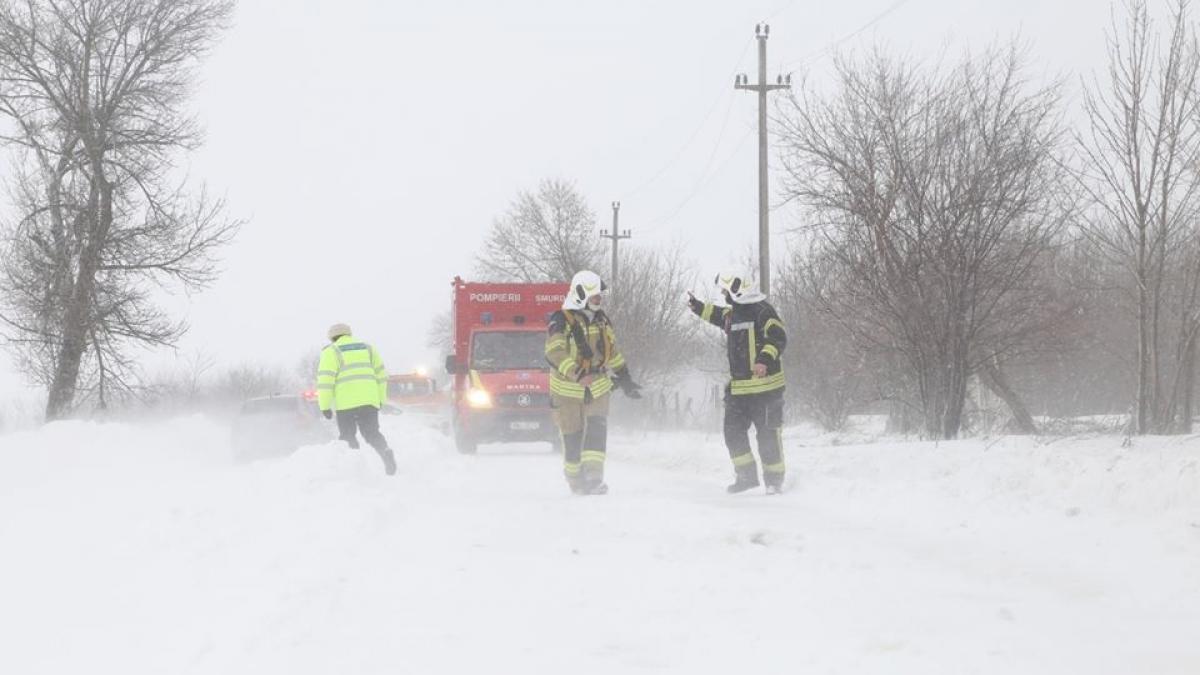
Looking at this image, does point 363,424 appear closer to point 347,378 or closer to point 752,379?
point 347,378

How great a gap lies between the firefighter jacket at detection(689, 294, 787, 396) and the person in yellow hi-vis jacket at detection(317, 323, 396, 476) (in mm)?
3969

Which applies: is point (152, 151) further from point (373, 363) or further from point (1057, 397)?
point (1057, 397)

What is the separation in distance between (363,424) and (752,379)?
448cm

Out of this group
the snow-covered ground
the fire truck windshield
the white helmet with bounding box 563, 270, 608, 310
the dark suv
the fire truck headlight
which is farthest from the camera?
the dark suv

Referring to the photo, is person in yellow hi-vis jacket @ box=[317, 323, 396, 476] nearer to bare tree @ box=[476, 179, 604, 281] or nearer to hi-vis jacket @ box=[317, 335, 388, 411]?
Result: hi-vis jacket @ box=[317, 335, 388, 411]

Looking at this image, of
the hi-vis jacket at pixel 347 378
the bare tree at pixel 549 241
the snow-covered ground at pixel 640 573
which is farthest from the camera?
the bare tree at pixel 549 241

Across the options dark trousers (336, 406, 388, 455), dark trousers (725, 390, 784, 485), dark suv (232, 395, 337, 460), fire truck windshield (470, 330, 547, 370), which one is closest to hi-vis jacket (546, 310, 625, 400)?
dark trousers (725, 390, 784, 485)

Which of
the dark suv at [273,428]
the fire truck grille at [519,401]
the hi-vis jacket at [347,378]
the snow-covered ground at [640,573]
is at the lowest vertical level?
the dark suv at [273,428]

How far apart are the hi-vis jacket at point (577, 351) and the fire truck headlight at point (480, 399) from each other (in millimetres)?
8010

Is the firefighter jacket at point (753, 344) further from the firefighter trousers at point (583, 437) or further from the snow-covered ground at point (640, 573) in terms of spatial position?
the firefighter trousers at point (583, 437)

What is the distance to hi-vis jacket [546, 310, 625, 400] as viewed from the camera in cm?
930

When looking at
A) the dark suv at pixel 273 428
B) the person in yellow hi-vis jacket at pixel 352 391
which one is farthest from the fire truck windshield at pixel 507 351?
the person in yellow hi-vis jacket at pixel 352 391

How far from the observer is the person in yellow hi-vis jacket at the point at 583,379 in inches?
366

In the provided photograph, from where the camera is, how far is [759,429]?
9.14 m
